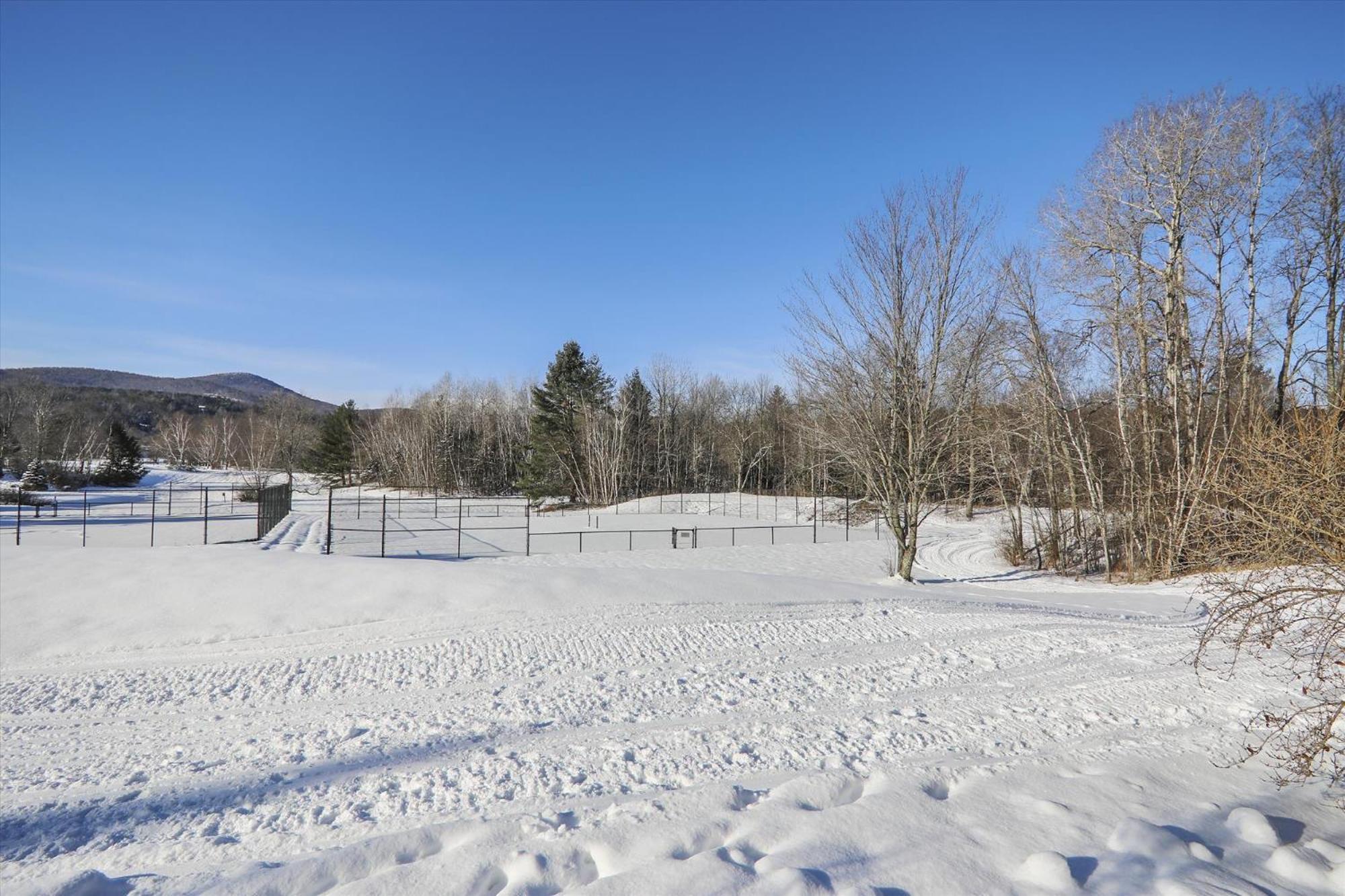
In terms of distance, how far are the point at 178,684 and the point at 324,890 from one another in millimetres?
4992

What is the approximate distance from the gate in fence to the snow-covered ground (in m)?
14.2

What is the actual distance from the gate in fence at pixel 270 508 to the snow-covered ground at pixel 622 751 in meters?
14.2

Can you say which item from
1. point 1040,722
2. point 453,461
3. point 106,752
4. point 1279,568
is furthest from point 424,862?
point 453,461

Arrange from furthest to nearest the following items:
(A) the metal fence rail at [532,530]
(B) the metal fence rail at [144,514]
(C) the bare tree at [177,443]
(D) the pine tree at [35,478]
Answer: (C) the bare tree at [177,443] → (D) the pine tree at [35,478] → (B) the metal fence rail at [144,514] → (A) the metal fence rail at [532,530]

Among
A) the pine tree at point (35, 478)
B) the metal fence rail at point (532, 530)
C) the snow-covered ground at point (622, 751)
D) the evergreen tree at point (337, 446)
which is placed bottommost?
the metal fence rail at point (532, 530)

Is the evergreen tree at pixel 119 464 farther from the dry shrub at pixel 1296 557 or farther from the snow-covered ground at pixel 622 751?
the dry shrub at pixel 1296 557

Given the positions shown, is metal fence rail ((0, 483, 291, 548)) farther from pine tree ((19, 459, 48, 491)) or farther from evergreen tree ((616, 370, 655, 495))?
evergreen tree ((616, 370, 655, 495))

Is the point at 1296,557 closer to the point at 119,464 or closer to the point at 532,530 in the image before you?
the point at 532,530

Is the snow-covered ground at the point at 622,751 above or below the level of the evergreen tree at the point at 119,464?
below

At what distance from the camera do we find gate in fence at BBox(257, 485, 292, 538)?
23.6 m

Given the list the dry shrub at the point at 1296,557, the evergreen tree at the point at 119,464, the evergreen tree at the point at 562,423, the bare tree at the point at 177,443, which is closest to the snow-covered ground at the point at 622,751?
the dry shrub at the point at 1296,557

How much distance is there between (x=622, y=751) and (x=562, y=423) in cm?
4399

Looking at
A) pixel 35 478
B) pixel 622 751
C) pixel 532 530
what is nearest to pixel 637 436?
pixel 532 530

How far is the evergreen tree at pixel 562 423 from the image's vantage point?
47.0m
